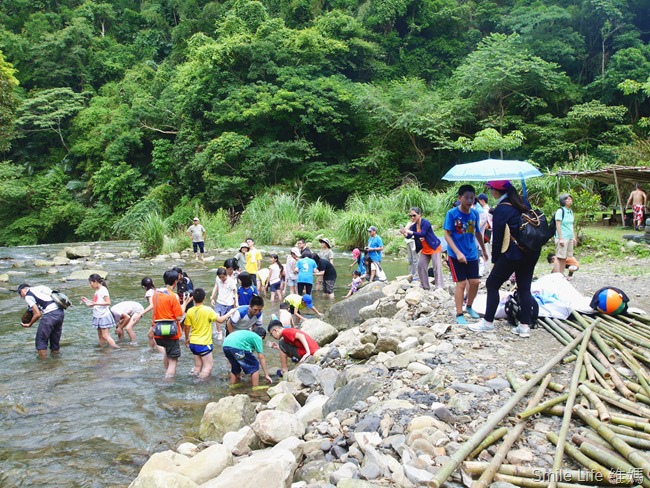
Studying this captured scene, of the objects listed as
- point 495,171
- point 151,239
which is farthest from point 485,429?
point 151,239

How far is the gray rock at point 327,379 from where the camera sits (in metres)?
5.74

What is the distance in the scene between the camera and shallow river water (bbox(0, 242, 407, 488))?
15.7 ft

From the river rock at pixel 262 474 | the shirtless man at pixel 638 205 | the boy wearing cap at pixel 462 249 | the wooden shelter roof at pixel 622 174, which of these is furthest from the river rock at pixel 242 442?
the shirtless man at pixel 638 205

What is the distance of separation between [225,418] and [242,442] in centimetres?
80

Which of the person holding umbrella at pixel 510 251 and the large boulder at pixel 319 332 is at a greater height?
the person holding umbrella at pixel 510 251

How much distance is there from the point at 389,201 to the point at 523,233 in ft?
59.6

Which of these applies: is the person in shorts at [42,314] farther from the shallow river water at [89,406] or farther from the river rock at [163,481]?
the river rock at [163,481]

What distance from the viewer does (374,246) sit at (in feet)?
37.9

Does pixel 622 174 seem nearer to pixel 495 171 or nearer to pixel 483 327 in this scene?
pixel 495 171

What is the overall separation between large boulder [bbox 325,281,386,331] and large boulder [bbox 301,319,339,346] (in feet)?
3.32

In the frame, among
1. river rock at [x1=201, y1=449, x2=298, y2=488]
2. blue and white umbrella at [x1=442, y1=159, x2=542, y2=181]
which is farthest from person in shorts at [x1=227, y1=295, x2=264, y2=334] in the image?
river rock at [x1=201, y1=449, x2=298, y2=488]

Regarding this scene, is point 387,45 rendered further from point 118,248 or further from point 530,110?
point 118,248

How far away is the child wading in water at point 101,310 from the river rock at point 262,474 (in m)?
5.37

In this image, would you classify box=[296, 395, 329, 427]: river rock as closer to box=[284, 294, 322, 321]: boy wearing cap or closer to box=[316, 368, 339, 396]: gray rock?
box=[316, 368, 339, 396]: gray rock
